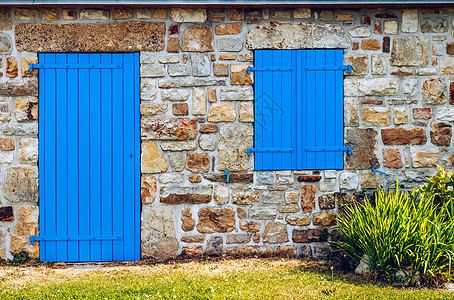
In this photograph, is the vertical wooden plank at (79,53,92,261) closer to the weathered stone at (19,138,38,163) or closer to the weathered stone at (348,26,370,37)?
the weathered stone at (19,138,38,163)

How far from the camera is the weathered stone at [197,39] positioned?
5.29m

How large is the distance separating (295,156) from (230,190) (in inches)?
34.1

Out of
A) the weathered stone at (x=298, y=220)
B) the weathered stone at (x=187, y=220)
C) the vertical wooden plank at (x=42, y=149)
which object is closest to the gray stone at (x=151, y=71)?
the vertical wooden plank at (x=42, y=149)

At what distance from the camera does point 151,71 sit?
17.3 ft

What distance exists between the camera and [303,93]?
535 centimetres

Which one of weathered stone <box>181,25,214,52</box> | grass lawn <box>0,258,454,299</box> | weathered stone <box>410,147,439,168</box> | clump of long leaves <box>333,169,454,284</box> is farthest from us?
weathered stone <box>410,147,439,168</box>

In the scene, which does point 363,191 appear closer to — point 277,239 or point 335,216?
point 335,216

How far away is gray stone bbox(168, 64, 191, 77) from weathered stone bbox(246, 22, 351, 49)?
75 cm

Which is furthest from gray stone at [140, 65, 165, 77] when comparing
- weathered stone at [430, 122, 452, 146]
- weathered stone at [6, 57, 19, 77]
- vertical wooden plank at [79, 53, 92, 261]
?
weathered stone at [430, 122, 452, 146]

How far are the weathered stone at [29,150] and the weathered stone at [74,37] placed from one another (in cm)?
105

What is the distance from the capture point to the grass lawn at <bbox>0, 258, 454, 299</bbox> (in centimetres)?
401

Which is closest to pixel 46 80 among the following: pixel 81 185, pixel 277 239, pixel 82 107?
pixel 82 107

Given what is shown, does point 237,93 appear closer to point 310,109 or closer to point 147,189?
point 310,109

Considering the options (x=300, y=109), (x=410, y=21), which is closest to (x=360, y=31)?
(x=410, y=21)
